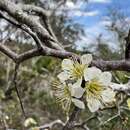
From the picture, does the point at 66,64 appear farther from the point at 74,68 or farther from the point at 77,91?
the point at 77,91

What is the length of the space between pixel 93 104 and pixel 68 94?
0.25 ft

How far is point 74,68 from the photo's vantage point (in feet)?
4.79

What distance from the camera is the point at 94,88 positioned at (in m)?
1.42

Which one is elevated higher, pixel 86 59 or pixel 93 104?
pixel 86 59

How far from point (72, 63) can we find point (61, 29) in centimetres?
727

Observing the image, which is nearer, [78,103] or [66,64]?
[78,103]

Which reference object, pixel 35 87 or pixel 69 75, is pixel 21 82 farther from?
pixel 69 75

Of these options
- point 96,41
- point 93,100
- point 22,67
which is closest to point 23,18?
Result: point 93,100

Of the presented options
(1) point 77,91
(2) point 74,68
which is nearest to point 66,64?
(2) point 74,68

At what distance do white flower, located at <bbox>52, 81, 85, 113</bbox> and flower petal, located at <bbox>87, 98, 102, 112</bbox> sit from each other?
0.04 meters

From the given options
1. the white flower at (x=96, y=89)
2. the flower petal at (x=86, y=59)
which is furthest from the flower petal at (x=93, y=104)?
the flower petal at (x=86, y=59)

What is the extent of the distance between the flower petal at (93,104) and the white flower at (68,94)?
0.04 m

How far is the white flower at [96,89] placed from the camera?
A: 1407 millimetres

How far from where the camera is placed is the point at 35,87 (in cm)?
864
